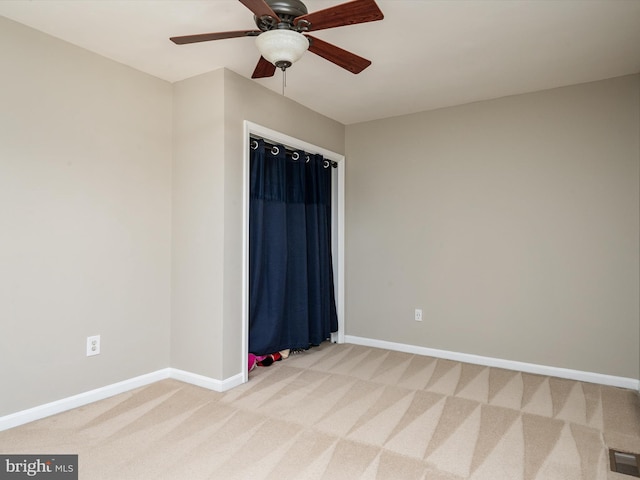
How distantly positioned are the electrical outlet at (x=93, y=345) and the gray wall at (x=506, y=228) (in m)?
2.41

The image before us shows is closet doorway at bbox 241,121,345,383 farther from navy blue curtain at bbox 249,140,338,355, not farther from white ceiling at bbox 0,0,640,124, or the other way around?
white ceiling at bbox 0,0,640,124

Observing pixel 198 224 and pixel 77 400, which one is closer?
pixel 77 400

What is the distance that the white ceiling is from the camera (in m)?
2.18

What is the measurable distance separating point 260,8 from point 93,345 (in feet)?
7.79

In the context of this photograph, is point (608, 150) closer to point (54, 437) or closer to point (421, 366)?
point (421, 366)

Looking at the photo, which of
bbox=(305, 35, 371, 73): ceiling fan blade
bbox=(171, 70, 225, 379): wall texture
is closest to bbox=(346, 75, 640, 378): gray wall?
bbox=(171, 70, 225, 379): wall texture

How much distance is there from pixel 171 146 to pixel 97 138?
0.58 meters

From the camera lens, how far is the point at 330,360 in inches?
144

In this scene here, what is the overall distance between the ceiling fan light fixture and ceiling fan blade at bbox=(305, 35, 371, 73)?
0.28ft


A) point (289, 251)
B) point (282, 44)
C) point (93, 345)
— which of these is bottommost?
point (93, 345)

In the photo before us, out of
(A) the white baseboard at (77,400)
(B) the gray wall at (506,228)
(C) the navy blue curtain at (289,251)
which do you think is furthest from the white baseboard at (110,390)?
(B) the gray wall at (506,228)

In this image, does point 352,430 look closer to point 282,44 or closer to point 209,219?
point 209,219

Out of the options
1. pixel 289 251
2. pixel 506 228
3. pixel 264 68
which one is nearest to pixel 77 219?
pixel 264 68

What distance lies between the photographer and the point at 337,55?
6.79 feet
